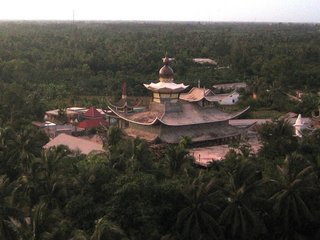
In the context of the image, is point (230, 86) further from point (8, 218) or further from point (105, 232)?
point (105, 232)

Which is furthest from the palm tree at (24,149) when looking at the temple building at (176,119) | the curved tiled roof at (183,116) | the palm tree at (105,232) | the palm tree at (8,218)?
the palm tree at (105,232)

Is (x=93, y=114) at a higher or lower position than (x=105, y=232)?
lower

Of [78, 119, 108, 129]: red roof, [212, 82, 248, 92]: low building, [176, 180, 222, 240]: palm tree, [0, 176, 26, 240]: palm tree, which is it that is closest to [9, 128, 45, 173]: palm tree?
[0, 176, 26, 240]: palm tree

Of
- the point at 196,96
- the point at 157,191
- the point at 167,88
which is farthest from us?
the point at 196,96

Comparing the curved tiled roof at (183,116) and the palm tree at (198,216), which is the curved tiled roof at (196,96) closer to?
the curved tiled roof at (183,116)

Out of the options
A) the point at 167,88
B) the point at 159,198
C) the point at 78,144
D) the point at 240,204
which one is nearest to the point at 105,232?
the point at 159,198

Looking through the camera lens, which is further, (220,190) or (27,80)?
(27,80)

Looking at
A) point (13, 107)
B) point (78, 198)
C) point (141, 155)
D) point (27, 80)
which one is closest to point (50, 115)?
point (13, 107)

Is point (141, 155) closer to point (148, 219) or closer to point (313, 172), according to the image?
point (148, 219)
